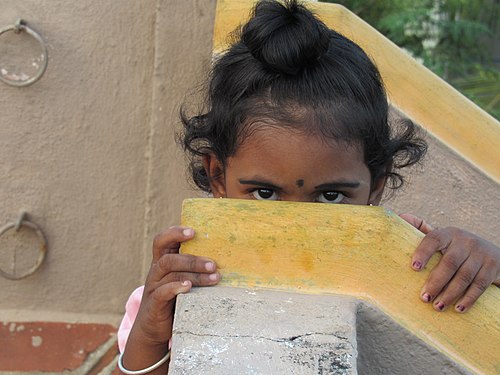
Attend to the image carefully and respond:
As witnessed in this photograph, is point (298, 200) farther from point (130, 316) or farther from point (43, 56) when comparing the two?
point (43, 56)

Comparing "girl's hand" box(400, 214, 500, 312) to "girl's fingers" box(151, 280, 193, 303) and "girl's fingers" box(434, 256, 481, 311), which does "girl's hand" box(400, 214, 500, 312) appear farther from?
"girl's fingers" box(151, 280, 193, 303)

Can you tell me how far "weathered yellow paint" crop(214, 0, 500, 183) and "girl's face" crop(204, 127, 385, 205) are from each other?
2.46 ft

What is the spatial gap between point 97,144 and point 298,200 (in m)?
1.20

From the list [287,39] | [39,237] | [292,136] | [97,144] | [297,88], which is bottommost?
[39,237]

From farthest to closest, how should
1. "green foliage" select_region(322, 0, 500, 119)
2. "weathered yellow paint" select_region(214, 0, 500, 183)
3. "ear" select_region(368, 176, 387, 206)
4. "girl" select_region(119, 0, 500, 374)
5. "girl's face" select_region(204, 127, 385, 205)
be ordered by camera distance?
1. "green foliage" select_region(322, 0, 500, 119)
2. "weathered yellow paint" select_region(214, 0, 500, 183)
3. "ear" select_region(368, 176, 387, 206)
4. "girl's face" select_region(204, 127, 385, 205)
5. "girl" select_region(119, 0, 500, 374)

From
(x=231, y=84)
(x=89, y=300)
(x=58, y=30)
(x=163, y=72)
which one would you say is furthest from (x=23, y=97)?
(x=231, y=84)

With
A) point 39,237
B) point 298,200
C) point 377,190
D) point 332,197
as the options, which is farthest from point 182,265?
point 39,237

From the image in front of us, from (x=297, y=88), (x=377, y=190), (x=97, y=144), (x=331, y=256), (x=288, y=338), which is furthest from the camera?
(x=97, y=144)

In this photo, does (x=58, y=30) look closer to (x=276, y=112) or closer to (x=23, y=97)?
(x=23, y=97)

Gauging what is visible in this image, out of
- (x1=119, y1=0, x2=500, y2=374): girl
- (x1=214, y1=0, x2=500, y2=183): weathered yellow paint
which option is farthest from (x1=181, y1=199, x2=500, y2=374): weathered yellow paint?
(x1=214, y1=0, x2=500, y2=183): weathered yellow paint

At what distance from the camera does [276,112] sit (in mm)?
1936

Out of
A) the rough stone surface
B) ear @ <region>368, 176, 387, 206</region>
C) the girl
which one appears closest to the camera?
the rough stone surface

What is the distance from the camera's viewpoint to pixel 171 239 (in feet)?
5.37

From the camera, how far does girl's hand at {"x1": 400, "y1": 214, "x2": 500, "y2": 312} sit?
158 centimetres
